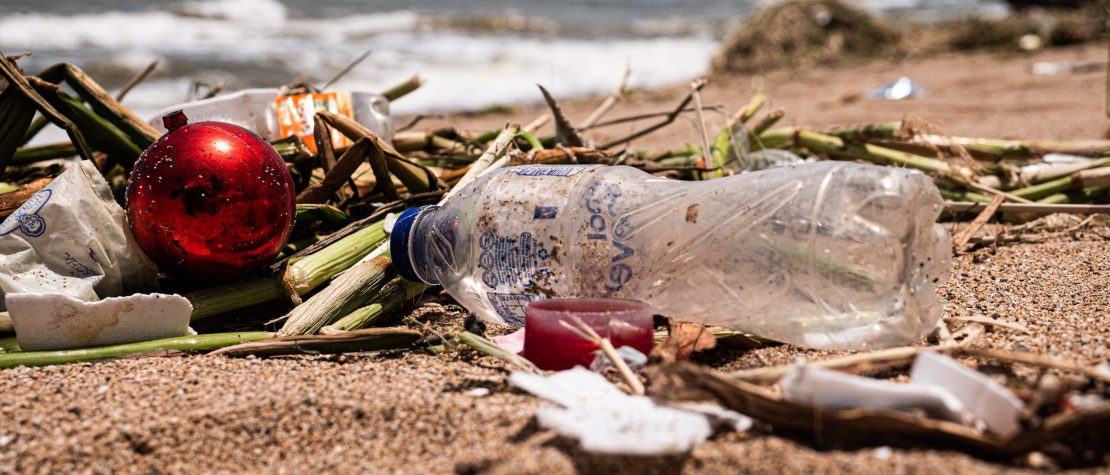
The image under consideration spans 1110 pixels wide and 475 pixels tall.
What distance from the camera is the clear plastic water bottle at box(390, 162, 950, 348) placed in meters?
1.59

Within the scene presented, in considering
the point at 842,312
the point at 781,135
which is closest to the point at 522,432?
the point at 842,312

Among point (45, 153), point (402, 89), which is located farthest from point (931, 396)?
point (45, 153)

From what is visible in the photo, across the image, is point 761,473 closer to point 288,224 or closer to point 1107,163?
point 288,224

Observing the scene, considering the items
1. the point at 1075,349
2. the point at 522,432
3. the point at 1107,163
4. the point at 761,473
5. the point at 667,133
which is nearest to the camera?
the point at 761,473

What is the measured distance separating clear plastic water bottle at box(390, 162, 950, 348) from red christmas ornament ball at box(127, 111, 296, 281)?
0.27m

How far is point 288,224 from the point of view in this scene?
1906 millimetres

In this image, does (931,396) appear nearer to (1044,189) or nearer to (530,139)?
(530,139)

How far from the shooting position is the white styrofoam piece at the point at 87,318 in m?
1.66

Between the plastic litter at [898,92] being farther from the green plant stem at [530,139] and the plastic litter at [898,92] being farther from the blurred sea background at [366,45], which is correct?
the green plant stem at [530,139]

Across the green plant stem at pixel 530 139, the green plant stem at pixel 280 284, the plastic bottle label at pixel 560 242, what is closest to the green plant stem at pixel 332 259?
the green plant stem at pixel 280 284

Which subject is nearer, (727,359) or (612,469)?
(612,469)

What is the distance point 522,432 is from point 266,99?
1.65 m

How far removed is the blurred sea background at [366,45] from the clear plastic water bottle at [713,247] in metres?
3.83

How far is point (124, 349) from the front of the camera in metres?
1.68
